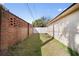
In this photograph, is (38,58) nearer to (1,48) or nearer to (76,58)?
(76,58)

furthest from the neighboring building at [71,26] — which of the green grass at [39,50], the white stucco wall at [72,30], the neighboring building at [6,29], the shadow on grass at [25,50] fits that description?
the neighboring building at [6,29]

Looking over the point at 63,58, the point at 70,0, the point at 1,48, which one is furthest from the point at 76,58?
the point at 1,48

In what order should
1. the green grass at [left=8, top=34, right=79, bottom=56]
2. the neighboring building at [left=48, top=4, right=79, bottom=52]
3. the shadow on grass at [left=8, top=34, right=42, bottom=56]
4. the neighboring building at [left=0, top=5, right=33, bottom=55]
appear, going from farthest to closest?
the green grass at [left=8, top=34, right=79, bottom=56]
the shadow on grass at [left=8, top=34, right=42, bottom=56]
the neighboring building at [left=48, top=4, right=79, bottom=52]
the neighboring building at [left=0, top=5, right=33, bottom=55]

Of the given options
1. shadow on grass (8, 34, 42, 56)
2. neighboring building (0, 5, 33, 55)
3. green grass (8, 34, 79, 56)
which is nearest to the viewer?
neighboring building (0, 5, 33, 55)

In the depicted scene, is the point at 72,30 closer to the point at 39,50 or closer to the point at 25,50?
the point at 39,50

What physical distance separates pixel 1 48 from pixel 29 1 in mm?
2388

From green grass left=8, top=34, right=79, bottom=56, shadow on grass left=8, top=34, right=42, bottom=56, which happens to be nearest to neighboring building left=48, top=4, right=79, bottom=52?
green grass left=8, top=34, right=79, bottom=56

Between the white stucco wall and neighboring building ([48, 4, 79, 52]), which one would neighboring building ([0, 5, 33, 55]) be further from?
the white stucco wall

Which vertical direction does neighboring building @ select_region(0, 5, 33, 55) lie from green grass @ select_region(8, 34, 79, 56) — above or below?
above

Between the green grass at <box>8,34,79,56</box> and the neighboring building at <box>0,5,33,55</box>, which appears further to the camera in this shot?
the green grass at <box>8,34,79,56</box>

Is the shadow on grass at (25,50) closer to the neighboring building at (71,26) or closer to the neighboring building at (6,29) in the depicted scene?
the neighboring building at (6,29)

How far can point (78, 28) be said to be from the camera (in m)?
4.41

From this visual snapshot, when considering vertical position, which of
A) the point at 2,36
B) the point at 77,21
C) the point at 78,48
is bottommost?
the point at 78,48

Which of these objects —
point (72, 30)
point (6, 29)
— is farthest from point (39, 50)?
point (6, 29)
